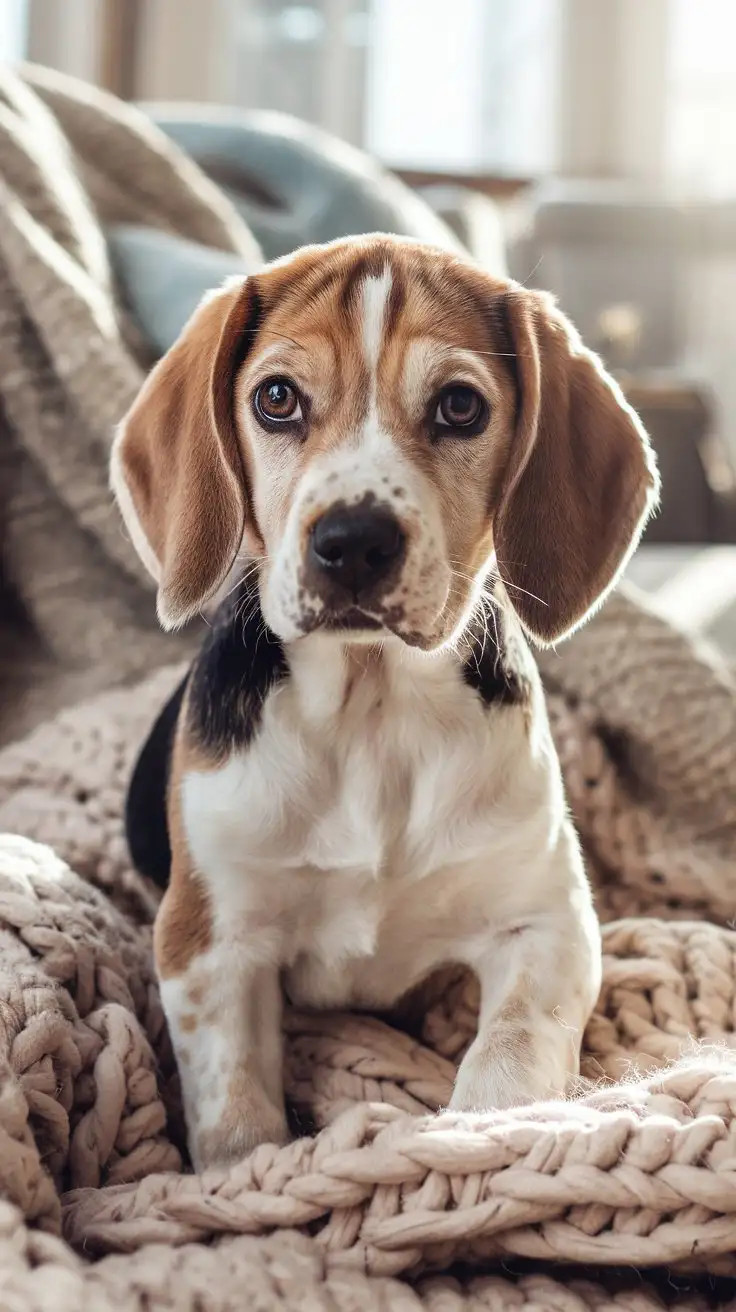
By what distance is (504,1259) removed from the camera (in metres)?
0.91

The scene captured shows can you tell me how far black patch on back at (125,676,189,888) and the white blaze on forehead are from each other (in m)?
0.50

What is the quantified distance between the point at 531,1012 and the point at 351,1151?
0.88 feet

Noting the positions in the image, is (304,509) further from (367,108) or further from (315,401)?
(367,108)

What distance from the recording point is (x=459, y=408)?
1.09m

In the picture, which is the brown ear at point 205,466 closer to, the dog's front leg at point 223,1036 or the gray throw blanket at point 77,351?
the dog's front leg at point 223,1036

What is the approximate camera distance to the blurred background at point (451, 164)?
2023 millimetres

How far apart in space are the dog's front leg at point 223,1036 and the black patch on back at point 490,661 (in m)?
0.30

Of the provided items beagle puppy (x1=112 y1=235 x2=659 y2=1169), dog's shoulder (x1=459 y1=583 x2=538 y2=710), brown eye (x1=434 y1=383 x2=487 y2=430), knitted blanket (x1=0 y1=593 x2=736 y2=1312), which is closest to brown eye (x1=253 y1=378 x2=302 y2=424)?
beagle puppy (x1=112 y1=235 x2=659 y2=1169)

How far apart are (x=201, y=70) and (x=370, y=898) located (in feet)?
12.2

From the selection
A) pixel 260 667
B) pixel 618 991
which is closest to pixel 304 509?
pixel 260 667

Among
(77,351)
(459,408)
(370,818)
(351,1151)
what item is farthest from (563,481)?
(77,351)

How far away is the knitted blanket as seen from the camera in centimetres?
86

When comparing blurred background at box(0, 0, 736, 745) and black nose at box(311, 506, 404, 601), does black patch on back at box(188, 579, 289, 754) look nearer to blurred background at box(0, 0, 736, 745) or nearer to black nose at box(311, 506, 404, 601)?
black nose at box(311, 506, 404, 601)

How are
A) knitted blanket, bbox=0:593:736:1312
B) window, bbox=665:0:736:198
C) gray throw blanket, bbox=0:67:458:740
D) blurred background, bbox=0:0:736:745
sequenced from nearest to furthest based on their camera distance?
→ knitted blanket, bbox=0:593:736:1312 < gray throw blanket, bbox=0:67:458:740 < blurred background, bbox=0:0:736:745 < window, bbox=665:0:736:198
